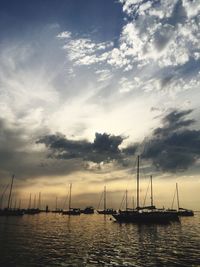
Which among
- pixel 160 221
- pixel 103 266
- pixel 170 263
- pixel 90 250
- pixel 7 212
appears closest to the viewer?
pixel 103 266

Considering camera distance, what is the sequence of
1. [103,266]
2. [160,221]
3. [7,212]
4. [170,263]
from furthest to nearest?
[7,212] → [160,221] → [170,263] → [103,266]

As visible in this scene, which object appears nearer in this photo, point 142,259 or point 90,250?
point 142,259

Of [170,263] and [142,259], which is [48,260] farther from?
[170,263]

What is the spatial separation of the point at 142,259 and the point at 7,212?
121 meters

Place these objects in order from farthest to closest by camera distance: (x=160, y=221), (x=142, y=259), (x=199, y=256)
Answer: (x=160, y=221) → (x=199, y=256) → (x=142, y=259)

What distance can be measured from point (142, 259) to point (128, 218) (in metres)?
53.7

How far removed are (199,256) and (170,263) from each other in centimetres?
620

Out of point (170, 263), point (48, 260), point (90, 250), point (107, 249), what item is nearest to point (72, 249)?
point (90, 250)

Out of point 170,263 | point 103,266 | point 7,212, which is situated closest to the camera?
point 103,266

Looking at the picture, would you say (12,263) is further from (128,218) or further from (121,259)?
(128,218)

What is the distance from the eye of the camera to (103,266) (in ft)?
87.6

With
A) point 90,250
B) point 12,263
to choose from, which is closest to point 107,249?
point 90,250

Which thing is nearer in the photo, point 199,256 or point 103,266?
point 103,266

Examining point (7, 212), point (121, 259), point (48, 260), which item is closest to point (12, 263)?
point (48, 260)
